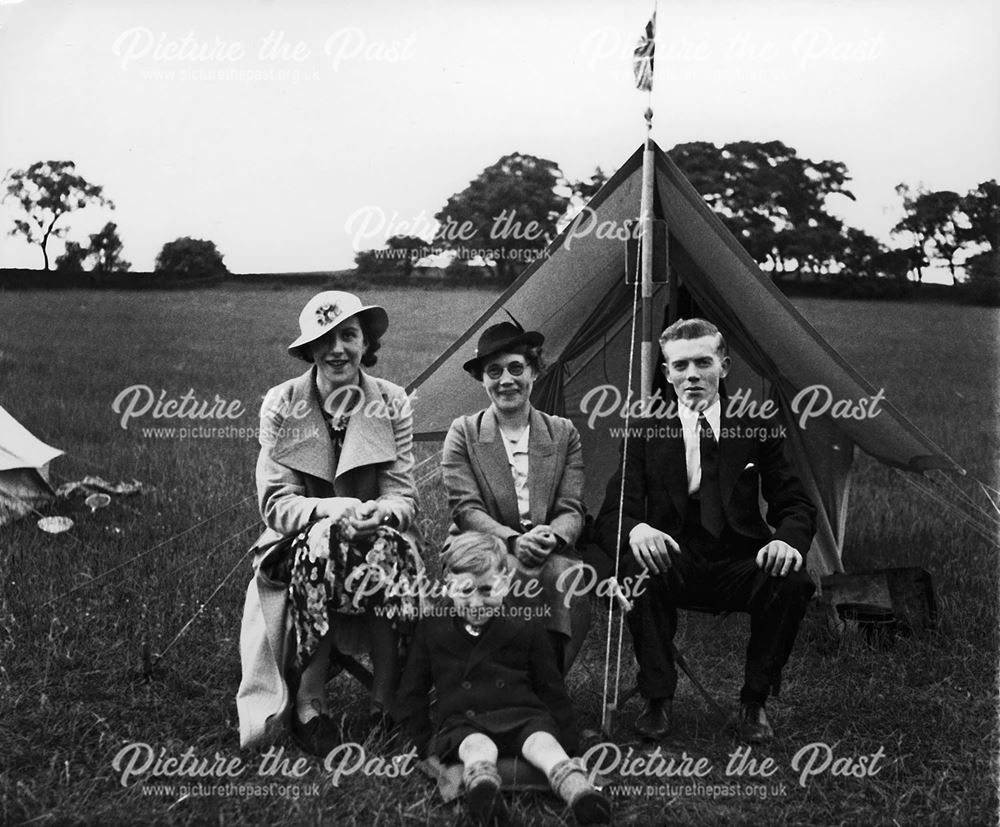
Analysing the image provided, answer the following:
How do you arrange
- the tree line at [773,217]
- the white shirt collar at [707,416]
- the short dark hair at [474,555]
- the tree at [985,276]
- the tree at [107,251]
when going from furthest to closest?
the tree at [985,276], the tree line at [773,217], the tree at [107,251], the white shirt collar at [707,416], the short dark hair at [474,555]

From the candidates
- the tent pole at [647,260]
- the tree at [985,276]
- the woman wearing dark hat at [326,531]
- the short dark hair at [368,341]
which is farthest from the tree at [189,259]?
the tree at [985,276]

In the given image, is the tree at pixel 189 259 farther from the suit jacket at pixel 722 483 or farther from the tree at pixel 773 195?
the suit jacket at pixel 722 483

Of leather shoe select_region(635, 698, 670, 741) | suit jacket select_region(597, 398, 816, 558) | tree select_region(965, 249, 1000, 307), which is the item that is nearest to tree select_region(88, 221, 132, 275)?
suit jacket select_region(597, 398, 816, 558)

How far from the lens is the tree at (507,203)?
9266mm

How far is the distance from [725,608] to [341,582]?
4.27 feet

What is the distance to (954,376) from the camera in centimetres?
1037

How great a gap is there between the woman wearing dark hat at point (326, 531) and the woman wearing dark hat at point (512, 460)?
0.65 feet

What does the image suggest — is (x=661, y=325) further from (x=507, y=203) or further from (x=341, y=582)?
(x=507, y=203)

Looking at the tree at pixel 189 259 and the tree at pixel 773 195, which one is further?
the tree at pixel 773 195

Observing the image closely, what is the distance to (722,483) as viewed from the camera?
3.34 metres

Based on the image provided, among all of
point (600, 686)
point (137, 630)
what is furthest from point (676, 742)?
point (137, 630)

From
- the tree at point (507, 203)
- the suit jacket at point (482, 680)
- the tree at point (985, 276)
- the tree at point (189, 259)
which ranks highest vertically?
the tree at point (507, 203)

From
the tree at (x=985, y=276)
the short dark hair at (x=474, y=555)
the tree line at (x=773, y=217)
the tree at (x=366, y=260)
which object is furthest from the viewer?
the tree at (x=985, y=276)

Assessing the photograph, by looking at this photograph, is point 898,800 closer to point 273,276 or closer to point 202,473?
point 202,473
